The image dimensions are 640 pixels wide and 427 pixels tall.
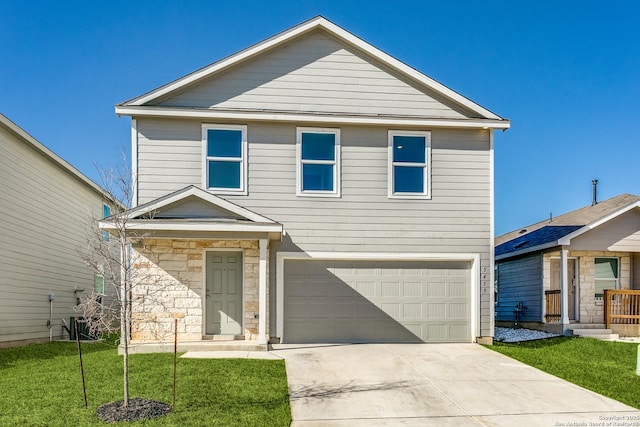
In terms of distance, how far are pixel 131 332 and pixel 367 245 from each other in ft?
18.0

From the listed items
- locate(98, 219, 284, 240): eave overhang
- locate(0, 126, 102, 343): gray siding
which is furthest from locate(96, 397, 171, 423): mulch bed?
locate(0, 126, 102, 343): gray siding

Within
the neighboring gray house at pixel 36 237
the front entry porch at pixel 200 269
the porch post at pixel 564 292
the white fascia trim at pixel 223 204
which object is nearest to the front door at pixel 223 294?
the front entry porch at pixel 200 269

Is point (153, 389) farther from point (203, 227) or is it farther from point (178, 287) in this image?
point (178, 287)

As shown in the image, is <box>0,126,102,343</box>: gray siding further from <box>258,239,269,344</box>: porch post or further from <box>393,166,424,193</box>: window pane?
<box>393,166,424,193</box>: window pane

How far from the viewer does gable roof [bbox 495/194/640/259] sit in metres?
15.0

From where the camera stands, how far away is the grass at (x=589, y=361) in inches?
344

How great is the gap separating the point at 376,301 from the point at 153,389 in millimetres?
6276

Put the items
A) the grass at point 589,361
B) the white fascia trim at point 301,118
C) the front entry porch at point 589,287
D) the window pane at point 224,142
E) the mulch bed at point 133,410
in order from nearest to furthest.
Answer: the mulch bed at point 133,410 → the grass at point 589,361 → the white fascia trim at point 301,118 → the window pane at point 224,142 → the front entry porch at point 589,287

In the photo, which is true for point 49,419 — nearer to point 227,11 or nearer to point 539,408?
point 539,408

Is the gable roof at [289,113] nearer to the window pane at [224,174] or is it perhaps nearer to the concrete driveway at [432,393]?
the window pane at [224,174]

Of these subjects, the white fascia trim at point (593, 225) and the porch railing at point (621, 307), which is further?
the porch railing at point (621, 307)

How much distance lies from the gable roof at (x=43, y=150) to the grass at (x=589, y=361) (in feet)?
29.5

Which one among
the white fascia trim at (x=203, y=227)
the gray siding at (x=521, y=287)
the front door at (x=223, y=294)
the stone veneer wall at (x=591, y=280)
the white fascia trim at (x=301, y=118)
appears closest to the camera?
the white fascia trim at (x=203, y=227)

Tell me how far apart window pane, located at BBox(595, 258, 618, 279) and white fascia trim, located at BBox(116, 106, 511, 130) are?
6.05m
